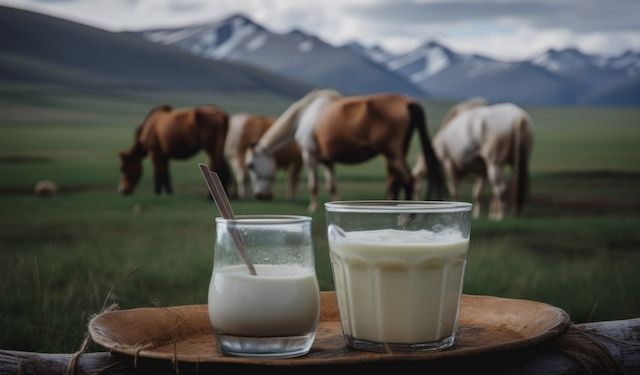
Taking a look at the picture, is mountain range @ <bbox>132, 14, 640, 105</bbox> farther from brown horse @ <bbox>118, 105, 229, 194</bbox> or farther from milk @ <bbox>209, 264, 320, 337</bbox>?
milk @ <bbox>209, 264, 320, 337</bbox>

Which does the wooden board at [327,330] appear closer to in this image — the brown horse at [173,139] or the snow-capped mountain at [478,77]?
the brown horse at [173,139]

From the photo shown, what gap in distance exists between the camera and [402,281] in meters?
0.61

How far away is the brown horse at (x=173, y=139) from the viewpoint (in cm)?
346

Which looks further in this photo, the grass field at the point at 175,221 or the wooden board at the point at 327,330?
the grass field at the point at 175,221

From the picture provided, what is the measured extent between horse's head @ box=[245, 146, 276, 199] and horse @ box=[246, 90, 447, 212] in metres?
0.01

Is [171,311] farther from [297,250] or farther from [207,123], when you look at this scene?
[207,123]

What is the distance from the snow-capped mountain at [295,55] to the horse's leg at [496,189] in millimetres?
1065

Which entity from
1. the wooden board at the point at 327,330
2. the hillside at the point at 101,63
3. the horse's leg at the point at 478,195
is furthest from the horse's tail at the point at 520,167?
the wooden board at the point at 327,330

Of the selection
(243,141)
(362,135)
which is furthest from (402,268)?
(243,141)

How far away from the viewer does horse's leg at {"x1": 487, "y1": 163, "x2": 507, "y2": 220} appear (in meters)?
3.22

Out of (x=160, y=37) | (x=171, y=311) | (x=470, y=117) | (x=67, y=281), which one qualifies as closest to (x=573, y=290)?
(x=67, y=281)

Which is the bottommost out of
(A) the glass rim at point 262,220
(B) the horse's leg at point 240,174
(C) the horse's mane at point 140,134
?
(B) the horse's leg at point 240,174

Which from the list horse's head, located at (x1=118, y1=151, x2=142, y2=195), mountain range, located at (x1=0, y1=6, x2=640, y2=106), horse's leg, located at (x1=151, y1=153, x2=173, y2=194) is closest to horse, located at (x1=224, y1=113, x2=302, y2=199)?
mountain range, located at (x1=0, y1=6, x2=640, y2=106)

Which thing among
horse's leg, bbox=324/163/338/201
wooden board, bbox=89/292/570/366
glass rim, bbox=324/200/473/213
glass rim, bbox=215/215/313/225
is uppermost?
glass rim, bbox=324/200/473/213
